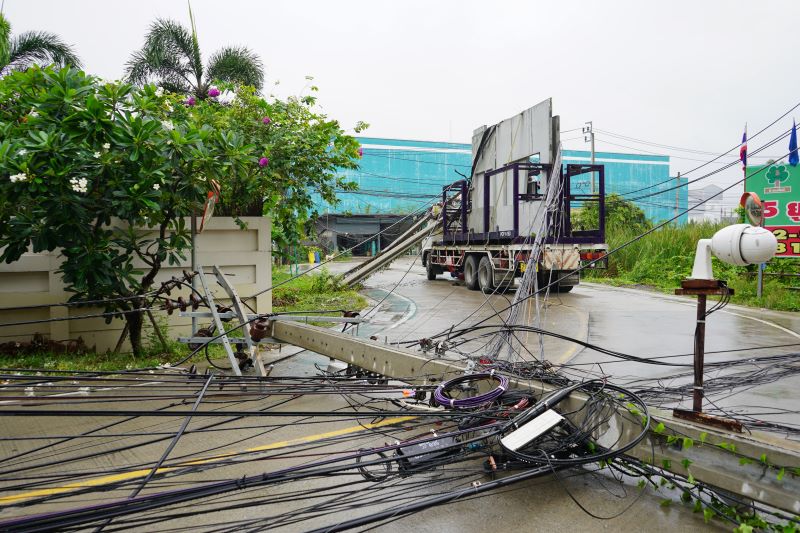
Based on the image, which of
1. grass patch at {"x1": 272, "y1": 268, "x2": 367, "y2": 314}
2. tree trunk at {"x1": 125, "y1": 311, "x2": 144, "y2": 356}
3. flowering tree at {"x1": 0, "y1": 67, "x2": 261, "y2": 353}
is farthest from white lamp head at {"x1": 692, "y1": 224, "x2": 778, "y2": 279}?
grass patch at {"x1": 272, "y1": 268, "x2": 367, "y2": 314}

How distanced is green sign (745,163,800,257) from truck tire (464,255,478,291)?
8.49 meters

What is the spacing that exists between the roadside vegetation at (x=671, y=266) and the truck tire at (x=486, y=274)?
19.4ft

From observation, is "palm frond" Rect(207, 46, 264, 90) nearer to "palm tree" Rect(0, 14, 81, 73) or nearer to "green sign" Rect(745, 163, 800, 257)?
"palm tree" Rect(0, 14, 81, 73)

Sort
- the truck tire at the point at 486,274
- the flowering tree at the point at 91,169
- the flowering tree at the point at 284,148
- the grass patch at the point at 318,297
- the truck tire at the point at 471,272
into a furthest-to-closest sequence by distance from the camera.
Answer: the truck tire at the point at 471,272
the truck tire at the point at 486,274
the grass patch at the point at 318,297
the flowering tree at the point at 284,148
the flowering tree at the point at 91,169

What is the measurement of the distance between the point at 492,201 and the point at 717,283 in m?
16.8

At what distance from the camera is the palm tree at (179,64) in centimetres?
2431

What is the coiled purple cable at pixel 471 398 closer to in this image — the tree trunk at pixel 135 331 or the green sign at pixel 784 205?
the tree trunk at pixel 135 331

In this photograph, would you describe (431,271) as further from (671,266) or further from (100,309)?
(100,309)

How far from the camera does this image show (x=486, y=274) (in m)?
19.5

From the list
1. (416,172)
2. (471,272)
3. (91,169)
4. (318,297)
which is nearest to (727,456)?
(91,169)

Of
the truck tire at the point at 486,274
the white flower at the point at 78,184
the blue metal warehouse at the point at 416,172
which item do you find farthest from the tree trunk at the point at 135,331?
the blue metal warehouse at the point at 416,172

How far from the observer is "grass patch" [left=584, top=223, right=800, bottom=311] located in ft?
56.6

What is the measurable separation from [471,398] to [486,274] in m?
15.2

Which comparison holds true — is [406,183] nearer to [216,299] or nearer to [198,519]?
[216,299]
